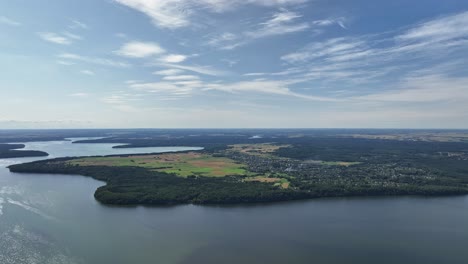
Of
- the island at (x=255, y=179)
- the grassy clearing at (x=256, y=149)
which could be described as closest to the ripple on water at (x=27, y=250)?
the island at (x=255, y=179)

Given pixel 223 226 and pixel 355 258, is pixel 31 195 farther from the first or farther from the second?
pixel 355 258

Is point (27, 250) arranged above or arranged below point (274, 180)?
below

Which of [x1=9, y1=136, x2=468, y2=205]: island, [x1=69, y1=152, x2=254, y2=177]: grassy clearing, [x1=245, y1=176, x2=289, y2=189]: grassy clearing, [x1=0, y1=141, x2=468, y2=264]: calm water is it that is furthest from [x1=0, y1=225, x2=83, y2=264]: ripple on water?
[x1=69, y1=152, x2=254, y2=177]: grassy clearing

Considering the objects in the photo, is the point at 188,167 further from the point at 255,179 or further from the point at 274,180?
the point at 274,180

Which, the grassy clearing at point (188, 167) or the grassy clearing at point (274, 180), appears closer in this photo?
the grassy clearing at point (274, 180)

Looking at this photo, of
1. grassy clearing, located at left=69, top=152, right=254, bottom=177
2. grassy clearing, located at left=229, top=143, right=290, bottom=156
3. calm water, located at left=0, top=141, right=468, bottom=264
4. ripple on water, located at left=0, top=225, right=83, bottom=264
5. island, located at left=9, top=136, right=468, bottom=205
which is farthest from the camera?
grassy clearing, located at left=229, top=143, right=290, bottom=156

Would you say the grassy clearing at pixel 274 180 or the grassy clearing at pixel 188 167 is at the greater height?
the grassy clearing at pixel 188 167

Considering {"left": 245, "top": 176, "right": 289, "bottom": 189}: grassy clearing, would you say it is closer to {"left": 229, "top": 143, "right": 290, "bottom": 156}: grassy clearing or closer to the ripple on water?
the ripple on water

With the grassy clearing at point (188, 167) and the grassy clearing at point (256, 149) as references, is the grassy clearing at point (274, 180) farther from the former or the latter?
the grassy clearing at point (256, 149)

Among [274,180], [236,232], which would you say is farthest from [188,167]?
[236,232]
